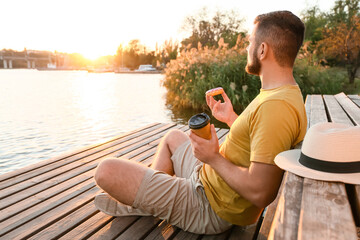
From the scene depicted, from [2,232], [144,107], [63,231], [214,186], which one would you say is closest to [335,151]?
[214,186]

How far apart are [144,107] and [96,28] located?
25.8 m

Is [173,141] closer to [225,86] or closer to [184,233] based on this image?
[184,233]

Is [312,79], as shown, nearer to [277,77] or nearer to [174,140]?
[174,140]

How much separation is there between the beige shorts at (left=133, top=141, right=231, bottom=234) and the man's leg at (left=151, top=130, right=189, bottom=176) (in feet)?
1.53

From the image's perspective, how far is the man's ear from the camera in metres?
→ 1.43

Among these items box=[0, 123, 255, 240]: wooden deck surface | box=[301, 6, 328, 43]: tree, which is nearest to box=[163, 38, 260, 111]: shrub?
box=[0, 123, 255, 240]: wooden deck surface

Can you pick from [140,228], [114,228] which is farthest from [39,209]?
[140,228]

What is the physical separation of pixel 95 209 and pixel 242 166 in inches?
45.7

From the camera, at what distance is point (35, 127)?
6.91 metres

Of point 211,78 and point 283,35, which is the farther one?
point 211,78

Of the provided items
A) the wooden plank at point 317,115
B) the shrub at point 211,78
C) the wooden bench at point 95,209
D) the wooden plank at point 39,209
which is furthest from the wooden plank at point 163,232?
the shrub at point 211,78

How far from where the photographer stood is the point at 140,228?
1747 mm

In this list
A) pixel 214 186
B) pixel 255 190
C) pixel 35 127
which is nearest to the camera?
pixel 255 190

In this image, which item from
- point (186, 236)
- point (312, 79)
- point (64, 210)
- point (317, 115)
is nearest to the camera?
point (186, 236)
